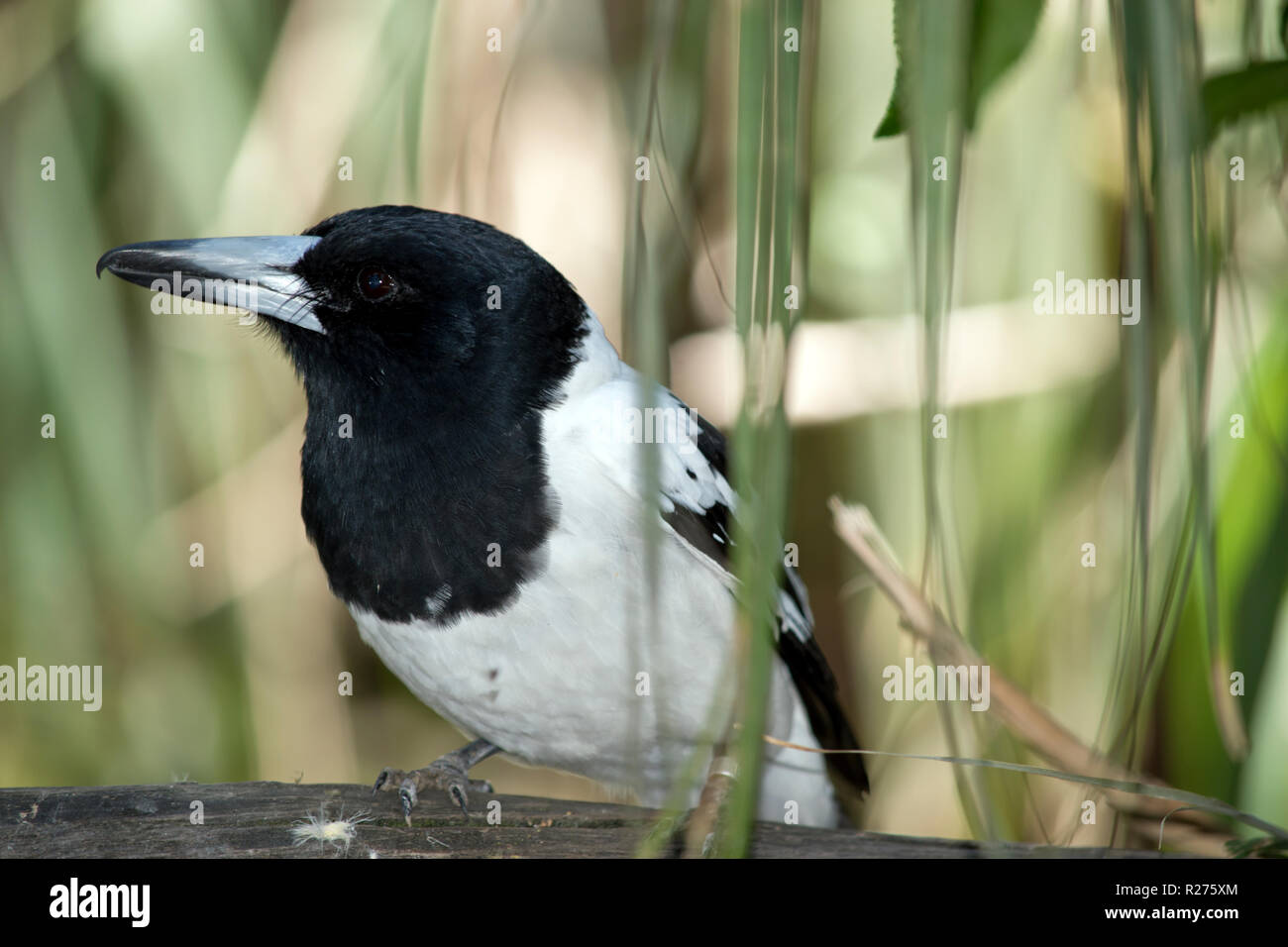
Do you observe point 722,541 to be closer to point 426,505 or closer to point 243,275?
point 426,505

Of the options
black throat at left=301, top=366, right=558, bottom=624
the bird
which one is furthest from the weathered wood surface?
black throat at left=301, top=366, right=558, bottom=624

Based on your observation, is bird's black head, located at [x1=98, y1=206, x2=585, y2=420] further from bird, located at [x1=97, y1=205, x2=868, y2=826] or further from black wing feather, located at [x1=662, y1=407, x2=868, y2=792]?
black wing feather, located at [x1=662, y1=407, x2=868, y2=792]

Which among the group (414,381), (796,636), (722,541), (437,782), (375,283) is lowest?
(437,782)

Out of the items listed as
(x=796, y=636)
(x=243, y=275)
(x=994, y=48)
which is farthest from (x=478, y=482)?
(x=994, y=48)

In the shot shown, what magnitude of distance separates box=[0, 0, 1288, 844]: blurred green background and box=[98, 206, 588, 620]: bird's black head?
0.13 m

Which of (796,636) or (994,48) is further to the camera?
(796,636)

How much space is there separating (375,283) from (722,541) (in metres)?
0.53

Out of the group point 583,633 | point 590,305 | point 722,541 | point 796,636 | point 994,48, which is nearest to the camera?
point 994,48

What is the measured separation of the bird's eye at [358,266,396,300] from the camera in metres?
1.30

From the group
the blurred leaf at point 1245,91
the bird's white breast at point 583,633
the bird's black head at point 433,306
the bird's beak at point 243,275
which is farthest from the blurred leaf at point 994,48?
the bird's beak at point 243,275

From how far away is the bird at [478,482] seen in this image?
1.23m

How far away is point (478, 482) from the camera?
4.12ft

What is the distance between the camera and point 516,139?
167cm

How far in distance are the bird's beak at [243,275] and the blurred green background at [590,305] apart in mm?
242
